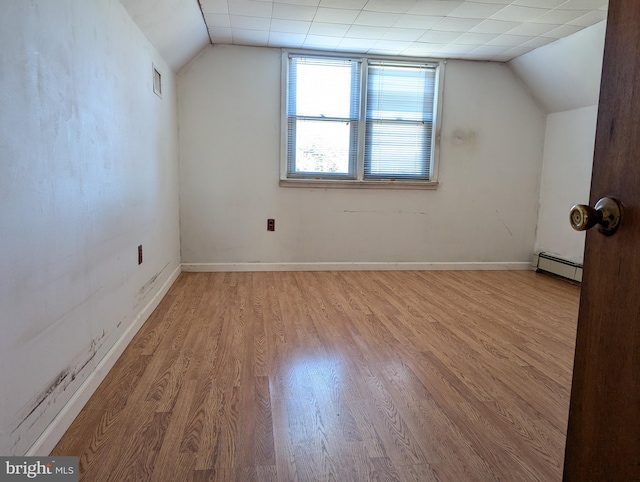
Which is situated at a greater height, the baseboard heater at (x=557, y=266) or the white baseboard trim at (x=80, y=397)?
the baseboard heater at (x=557, y=266)

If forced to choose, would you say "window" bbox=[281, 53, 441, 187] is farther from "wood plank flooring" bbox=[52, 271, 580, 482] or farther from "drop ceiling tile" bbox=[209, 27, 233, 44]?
"wood plank flooring" bbox=[52, 271, 580, 482]

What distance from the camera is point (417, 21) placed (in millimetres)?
3246

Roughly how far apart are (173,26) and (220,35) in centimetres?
77

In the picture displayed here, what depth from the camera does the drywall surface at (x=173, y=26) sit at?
8.10 feet

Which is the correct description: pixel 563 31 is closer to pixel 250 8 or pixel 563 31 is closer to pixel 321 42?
pixel 321 42

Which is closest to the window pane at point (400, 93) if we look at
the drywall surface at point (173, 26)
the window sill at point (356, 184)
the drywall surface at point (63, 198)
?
the window sill at point (356, 184)

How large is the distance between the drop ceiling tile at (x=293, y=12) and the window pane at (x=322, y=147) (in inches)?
42.5

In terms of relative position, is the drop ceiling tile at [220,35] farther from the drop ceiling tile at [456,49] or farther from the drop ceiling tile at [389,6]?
the drop ceiling tile at [456,49]

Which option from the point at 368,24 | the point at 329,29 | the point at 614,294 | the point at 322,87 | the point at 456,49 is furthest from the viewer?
the point at 322,87

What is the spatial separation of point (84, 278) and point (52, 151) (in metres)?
0.55

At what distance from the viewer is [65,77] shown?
1.56 m

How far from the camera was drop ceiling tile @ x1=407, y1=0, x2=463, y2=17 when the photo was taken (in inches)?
114

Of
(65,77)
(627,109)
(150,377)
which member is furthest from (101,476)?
(627,109)

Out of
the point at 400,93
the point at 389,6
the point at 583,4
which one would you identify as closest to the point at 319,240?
the point at 400,93
